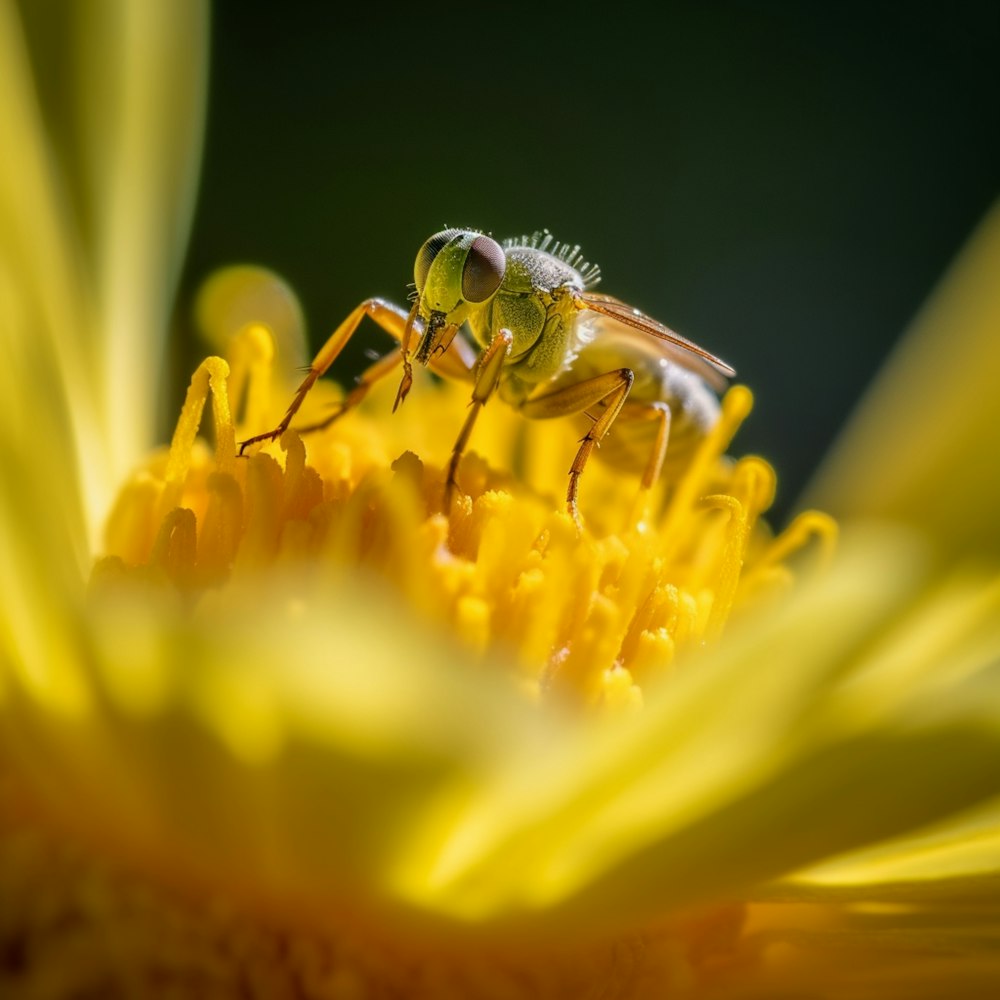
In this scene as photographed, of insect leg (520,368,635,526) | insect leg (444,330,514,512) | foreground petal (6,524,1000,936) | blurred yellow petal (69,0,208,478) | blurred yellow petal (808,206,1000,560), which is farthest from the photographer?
blurred yellow petal (69,0,208,478)

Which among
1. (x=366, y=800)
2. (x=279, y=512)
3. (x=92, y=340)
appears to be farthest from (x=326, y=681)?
(x=92, y=340)

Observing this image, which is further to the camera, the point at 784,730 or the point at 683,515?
the point at 683,515

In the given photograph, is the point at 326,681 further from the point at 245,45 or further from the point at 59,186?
the point at 245,45

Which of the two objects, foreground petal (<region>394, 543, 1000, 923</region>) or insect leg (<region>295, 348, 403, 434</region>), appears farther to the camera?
insect leg (<region>295, 348, 403, 434</region>)

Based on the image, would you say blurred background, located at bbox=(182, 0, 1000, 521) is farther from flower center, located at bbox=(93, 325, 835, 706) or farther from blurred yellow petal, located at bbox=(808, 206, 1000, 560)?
flower center, located at bbox=(93, 325, 835, 706)

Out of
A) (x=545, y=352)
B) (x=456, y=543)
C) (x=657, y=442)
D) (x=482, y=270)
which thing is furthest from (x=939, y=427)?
(x=456, y=543)

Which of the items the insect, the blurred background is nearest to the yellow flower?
the insect

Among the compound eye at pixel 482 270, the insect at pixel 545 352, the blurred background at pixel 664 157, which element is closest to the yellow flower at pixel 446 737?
the insect at pixel 545 352
